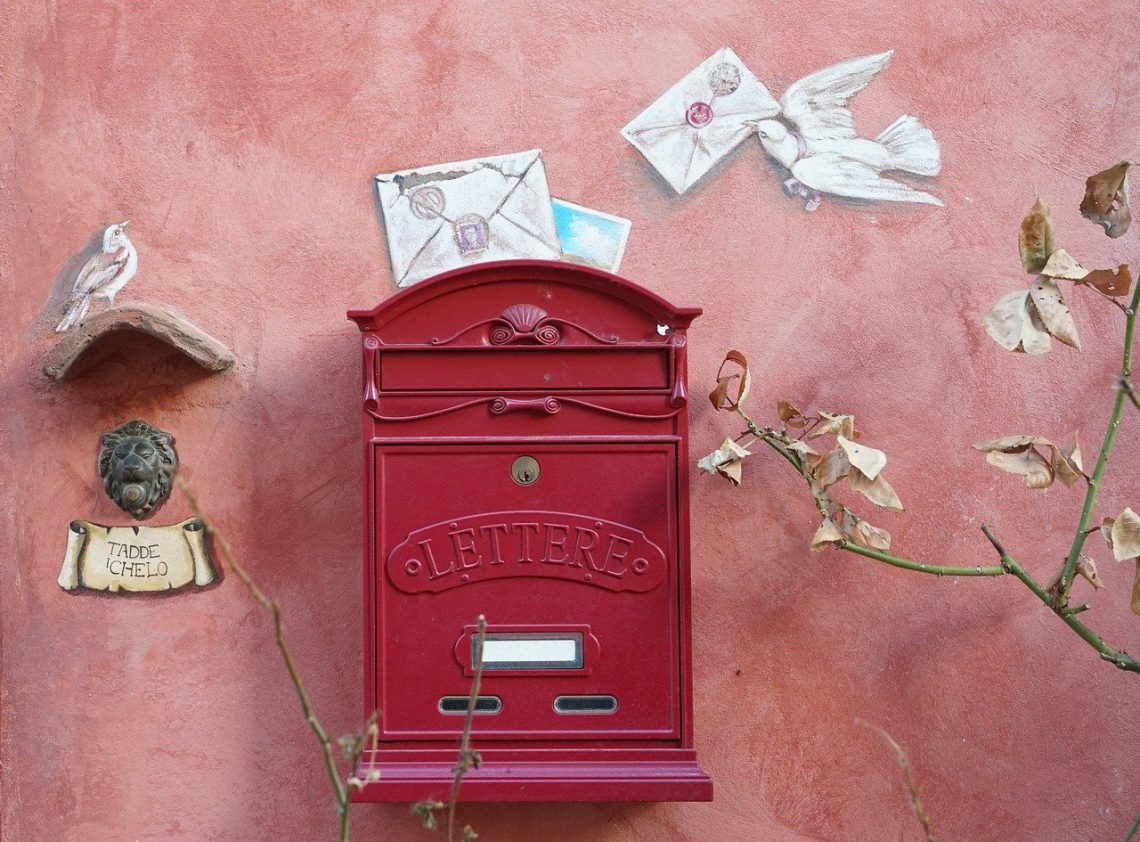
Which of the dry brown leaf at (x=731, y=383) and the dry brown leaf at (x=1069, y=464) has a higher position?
the dry brown leaf at (x=731, y=383)

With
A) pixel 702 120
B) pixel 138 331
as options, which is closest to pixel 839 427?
pixel 702 120

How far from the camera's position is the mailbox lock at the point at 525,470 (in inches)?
84.3

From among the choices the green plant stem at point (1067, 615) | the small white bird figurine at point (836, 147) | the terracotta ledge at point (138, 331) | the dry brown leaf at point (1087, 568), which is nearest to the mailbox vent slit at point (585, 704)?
A: the green plant stem at point (1067, 615)

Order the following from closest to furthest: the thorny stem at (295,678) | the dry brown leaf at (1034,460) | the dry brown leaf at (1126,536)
Answer: the thorny stem at (295,678) < the dry brown leaf at (1126,536) < the dry brown leaf at (1034,460)

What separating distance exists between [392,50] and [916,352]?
4.49 ft

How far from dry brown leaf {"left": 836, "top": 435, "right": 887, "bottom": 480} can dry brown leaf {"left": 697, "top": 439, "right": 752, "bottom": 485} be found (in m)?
0.22

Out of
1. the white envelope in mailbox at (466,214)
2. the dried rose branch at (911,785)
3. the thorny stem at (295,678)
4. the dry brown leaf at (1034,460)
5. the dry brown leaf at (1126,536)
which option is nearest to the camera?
the thorny stem at (295,678)

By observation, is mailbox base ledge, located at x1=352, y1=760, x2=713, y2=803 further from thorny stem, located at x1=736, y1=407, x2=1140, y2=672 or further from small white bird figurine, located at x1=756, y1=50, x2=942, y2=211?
small white bird figurine, located at x1=756, y1=50, x2=942, y2=211

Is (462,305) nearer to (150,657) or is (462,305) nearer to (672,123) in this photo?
(672,123)

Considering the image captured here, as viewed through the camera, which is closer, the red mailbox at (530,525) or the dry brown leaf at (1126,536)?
the dry brown leaf at (1126,536)

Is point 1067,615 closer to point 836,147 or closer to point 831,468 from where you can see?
point 831,468

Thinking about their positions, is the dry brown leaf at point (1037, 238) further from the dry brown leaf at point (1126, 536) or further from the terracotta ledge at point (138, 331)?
the terracotta ledge at point (138, 331)

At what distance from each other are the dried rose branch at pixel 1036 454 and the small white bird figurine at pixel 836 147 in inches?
17.8

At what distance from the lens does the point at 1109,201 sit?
2.09 metres
